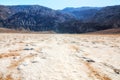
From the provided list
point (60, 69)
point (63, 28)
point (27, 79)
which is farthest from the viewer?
point (63, 28)

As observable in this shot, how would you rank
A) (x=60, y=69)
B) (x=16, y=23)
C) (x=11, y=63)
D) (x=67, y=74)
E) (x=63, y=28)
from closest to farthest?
1. (x=67, y=74)
2. (x=60, y=69)
3. (x=11, y=63)
4. (x=63, y=28)
5. (x=16, y=23)

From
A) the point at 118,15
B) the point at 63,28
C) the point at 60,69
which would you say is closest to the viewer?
the point at 60,69

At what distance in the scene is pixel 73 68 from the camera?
17.2 meters

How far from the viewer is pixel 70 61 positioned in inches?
775

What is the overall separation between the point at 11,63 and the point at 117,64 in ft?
25.7

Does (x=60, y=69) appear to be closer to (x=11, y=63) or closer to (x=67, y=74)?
(x=67, y=74)

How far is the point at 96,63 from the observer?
1892 cm

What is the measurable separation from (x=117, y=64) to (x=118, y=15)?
131 metres

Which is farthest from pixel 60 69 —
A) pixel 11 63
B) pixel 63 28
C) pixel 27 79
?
pixel 63 28

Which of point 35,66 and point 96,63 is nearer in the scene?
point 35,66

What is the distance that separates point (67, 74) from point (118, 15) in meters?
135

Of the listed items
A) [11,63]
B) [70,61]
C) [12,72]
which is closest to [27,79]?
[12,72]

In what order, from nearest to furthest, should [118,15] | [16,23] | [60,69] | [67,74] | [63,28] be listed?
[67,74]
[60,69]
[118,15]
[63,28]
[16,23]

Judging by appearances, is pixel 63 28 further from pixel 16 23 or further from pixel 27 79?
pixel 27 79
